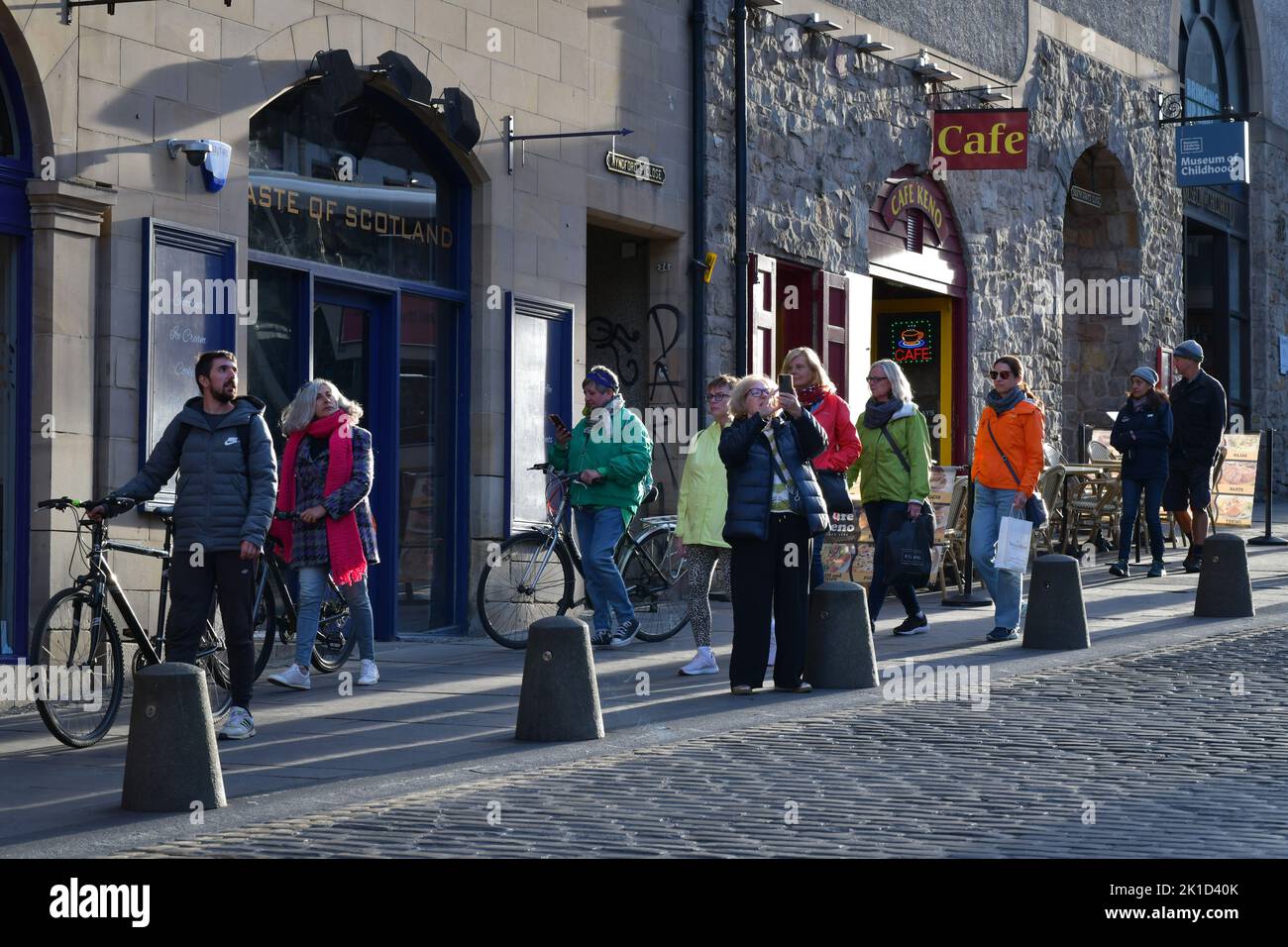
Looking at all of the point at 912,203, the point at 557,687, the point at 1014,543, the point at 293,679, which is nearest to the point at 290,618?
the point at 293,679

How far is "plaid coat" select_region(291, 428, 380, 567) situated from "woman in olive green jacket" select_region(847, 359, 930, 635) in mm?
3367

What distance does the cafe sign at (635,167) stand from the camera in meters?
14.9

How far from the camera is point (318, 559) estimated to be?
10672 millimetres

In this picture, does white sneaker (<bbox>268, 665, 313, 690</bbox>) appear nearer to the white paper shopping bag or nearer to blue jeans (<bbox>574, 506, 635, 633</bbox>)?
blue jeans (<bbox>574, 506, 635, 633</bbox>)

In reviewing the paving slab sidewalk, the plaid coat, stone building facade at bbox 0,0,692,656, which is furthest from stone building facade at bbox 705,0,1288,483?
the plaid coat

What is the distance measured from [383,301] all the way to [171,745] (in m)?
6.27

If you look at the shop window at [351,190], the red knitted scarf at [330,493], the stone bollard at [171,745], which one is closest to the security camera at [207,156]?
the shop window at [351,190]

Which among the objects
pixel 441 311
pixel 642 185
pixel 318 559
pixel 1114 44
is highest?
pixel 1114 44

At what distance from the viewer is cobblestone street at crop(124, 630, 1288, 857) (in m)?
6.35

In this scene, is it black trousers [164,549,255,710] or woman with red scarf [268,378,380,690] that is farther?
woman with red scarf [268,378,380,690]

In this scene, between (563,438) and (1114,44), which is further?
(1114,44)

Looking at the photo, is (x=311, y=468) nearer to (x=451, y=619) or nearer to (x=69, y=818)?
(x=451, y=619)
